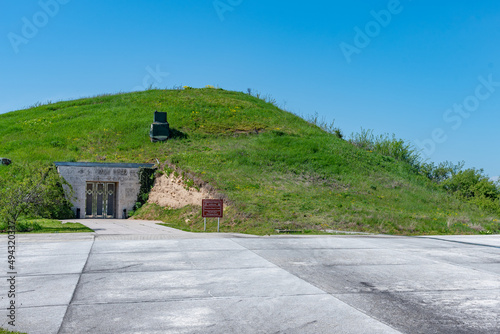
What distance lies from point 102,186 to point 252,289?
24.8 m

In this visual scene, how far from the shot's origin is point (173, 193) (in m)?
27.6

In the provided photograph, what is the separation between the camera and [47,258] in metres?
10.0

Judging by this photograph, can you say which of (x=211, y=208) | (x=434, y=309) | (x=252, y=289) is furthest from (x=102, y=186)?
(x=434, y=309)

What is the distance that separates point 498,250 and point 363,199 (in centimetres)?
1448

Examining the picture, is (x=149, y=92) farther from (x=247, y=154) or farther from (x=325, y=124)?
(x=247, y=154)

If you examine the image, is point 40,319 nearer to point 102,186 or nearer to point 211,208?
point 211,208

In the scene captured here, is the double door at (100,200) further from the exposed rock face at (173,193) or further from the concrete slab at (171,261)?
the concrete slab at (171,261)

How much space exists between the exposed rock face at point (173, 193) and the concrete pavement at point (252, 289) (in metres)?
13.3

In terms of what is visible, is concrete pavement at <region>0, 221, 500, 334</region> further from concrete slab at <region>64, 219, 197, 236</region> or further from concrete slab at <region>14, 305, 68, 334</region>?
concrete slab at <region>64, 219, 197, 236</region>

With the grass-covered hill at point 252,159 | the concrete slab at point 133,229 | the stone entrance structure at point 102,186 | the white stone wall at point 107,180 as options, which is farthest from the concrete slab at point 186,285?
the stone entrance structure at point 102,186

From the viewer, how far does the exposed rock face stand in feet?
84.9

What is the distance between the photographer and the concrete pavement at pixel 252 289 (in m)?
5.37

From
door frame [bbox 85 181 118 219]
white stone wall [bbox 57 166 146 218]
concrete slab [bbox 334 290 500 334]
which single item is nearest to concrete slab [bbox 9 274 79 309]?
concrete slab [bbox 334 290 500 334]

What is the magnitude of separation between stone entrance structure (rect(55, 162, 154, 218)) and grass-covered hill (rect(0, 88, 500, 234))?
72.8 inches
